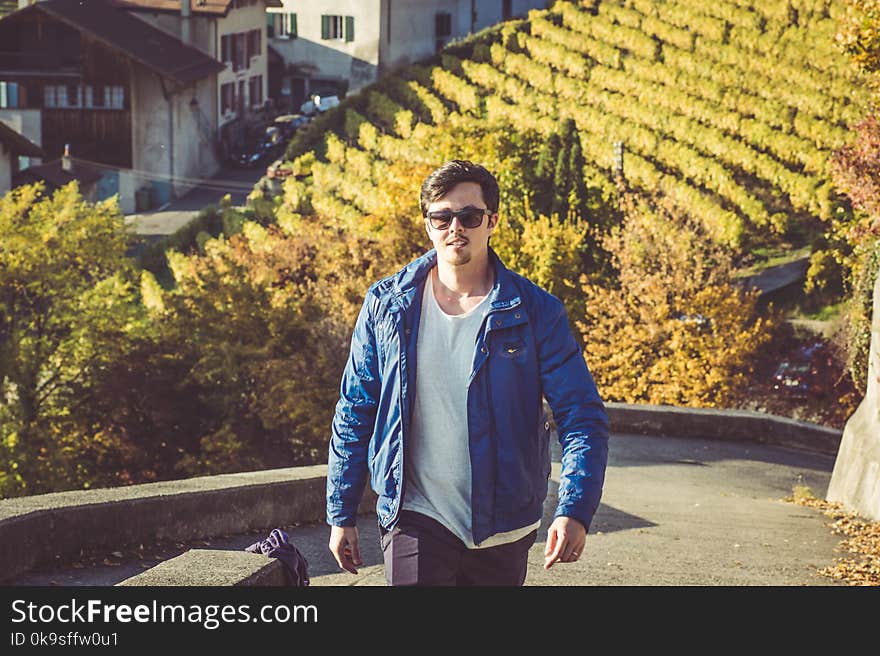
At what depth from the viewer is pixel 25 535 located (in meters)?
7.39

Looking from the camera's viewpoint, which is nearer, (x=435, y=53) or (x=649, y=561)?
(x=649, y=561)

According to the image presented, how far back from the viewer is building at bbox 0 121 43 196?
127 ft

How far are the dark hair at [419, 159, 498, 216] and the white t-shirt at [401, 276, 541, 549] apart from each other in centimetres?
36

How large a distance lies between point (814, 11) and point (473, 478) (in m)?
43.8

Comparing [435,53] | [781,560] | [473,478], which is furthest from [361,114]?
[473,478]

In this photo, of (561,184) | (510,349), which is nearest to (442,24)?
(561,184)

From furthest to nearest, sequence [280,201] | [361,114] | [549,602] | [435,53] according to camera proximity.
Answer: [435,53]
[361,114]
[280,201]
[549,602]

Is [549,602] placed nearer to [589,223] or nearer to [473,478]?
[473,478]

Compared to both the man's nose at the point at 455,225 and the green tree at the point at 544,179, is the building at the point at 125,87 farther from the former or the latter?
the man's nose at the point at 455,225

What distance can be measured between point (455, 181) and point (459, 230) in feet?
0.54

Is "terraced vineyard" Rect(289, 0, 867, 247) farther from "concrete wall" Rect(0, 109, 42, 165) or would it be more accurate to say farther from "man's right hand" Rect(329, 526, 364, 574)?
"man's right hand" Rect(329, 526, 364, 574)

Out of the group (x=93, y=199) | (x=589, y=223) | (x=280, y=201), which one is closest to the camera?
(x=589, y=223)

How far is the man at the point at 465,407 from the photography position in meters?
4.68

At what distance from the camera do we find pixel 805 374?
1112 inches
